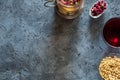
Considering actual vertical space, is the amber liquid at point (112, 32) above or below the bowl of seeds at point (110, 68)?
above

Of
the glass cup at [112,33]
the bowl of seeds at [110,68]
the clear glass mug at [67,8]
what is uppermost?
the clear glass mug at [67,8]

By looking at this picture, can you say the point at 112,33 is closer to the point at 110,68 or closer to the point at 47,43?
the point at 110,68

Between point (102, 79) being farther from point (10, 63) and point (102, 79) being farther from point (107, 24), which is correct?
point (10, 63)

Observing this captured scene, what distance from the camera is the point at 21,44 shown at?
146cm

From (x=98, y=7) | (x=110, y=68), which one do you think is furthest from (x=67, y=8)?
(x=110, y=68)

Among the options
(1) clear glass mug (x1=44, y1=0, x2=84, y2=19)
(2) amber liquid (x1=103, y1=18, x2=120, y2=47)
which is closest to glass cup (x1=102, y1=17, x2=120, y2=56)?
(2) amber liquid (x1=103, y1=18, x2=120, y2=47)

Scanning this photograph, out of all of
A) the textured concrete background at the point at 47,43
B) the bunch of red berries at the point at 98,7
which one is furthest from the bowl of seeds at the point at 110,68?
the bunch of red berries at the point at 98,7

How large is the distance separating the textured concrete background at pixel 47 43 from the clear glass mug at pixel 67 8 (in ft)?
0.06

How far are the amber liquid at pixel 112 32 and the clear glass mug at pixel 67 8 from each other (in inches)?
4.5

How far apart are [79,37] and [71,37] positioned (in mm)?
29

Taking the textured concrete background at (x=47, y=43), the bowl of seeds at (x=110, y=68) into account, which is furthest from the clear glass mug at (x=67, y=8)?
the bowl of seeds at (x=110, y=68)

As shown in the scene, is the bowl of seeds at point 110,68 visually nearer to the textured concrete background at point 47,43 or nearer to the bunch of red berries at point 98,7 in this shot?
the textured concrete background at point 47,43

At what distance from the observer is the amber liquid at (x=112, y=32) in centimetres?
143

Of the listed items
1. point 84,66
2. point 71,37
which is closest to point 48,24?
point 71,37
